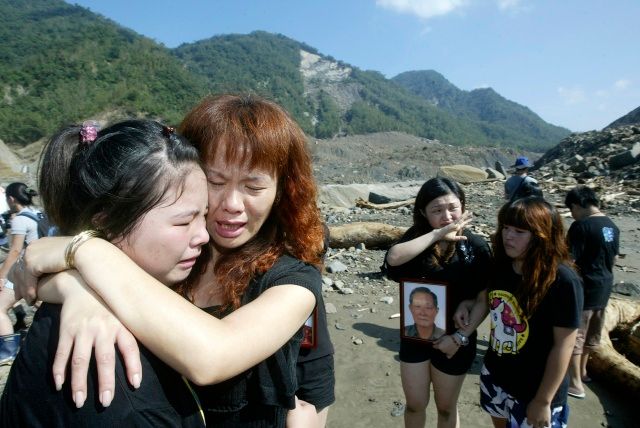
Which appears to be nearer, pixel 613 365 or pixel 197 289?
pixel 197 289

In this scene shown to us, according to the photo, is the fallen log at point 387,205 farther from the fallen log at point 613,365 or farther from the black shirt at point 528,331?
the black shirt at point 528,331

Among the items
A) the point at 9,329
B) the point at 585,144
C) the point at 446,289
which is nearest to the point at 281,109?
the point at 446,289

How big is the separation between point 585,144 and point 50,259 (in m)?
28.5

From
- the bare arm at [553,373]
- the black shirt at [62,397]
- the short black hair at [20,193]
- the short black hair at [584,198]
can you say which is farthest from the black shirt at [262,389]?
the short black hair at [20,193]

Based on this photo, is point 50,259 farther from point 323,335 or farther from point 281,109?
point 323,335

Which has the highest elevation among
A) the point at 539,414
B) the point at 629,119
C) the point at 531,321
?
the point at 629,119

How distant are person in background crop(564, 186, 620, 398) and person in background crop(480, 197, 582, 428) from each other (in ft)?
6.69

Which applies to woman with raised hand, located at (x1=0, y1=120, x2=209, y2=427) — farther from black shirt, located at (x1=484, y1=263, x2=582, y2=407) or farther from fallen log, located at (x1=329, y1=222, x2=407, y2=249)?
fallen log, located at (x1=329, y1=222, x2=407, y2=249)

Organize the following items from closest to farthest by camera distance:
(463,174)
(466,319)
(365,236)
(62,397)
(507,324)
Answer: (62,397) → (507,324) → (466,319) → (365,236) → (463,174)

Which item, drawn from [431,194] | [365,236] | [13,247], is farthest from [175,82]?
[431,194]

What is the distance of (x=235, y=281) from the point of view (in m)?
1.31

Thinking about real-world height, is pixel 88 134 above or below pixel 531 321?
above

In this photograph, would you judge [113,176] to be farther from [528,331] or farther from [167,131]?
[528,331]

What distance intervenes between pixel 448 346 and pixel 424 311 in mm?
257
